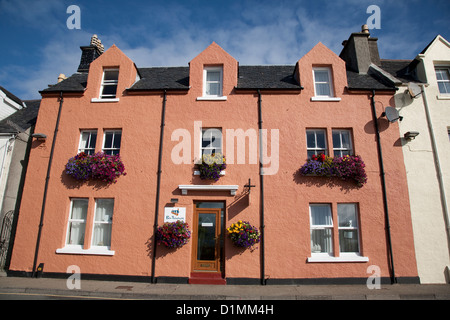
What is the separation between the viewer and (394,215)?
982cm

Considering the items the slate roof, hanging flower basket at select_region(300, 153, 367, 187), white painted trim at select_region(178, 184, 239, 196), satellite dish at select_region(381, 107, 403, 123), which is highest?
the slate roof

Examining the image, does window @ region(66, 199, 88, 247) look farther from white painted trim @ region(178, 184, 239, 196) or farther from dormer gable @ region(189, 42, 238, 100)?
dormer gable @ region(189, 42, 238, 100)

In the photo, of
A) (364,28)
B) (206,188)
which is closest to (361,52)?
(364,28)

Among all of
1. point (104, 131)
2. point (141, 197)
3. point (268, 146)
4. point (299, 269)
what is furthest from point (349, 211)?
point (104, 131)

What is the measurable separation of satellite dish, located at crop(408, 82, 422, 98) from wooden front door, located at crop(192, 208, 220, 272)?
8.96m

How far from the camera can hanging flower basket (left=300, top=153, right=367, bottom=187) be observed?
9.88 meters

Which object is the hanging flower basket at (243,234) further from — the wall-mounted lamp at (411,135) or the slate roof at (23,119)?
the slate roof at (23,119)

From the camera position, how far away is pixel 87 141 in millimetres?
11172

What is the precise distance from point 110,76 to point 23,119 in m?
5.40

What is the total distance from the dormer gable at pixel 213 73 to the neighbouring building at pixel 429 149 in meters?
6.72

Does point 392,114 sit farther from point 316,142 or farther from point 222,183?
point 222,183

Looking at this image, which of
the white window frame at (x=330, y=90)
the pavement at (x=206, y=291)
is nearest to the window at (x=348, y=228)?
the pavement at (x=206, y=291)

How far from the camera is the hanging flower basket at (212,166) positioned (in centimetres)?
993

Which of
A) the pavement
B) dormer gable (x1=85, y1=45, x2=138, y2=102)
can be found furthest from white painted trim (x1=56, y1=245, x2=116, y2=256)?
dormer gable (x1=85, y1=45, x2=138, y2=102)
